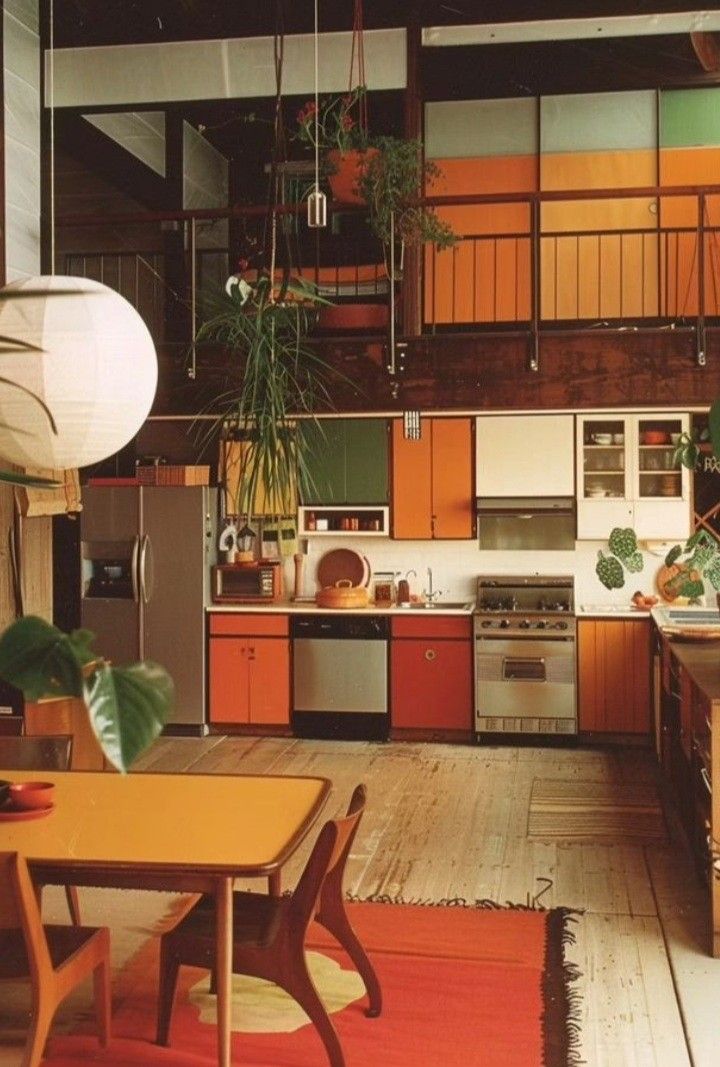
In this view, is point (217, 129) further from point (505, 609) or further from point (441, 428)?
point (505, 609)

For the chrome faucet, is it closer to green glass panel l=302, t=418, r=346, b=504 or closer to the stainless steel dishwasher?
the stainless steel dishwasher

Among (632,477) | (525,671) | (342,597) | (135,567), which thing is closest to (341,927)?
(525,671)

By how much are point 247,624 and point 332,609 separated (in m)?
0.62

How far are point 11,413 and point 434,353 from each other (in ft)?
16.4

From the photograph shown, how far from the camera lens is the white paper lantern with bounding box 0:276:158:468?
2.75m

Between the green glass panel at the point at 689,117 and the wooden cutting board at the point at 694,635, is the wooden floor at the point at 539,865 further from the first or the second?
the green glass panel at the point at 689,117

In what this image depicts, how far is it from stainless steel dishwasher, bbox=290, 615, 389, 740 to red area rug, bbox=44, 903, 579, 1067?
3.52 meters

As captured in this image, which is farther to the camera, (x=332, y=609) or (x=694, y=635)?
(x=332, y=609)

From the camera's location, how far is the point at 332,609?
8.52 meters

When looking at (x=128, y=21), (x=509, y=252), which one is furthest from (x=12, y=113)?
(x=509, y=252)

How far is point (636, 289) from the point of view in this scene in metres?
9.38

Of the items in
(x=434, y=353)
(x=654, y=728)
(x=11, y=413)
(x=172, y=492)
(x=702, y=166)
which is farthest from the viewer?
(x=702, y=166)

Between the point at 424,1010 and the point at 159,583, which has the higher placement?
the point at 159,583

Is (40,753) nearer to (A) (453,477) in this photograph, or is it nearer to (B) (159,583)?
(B) (159,583)
